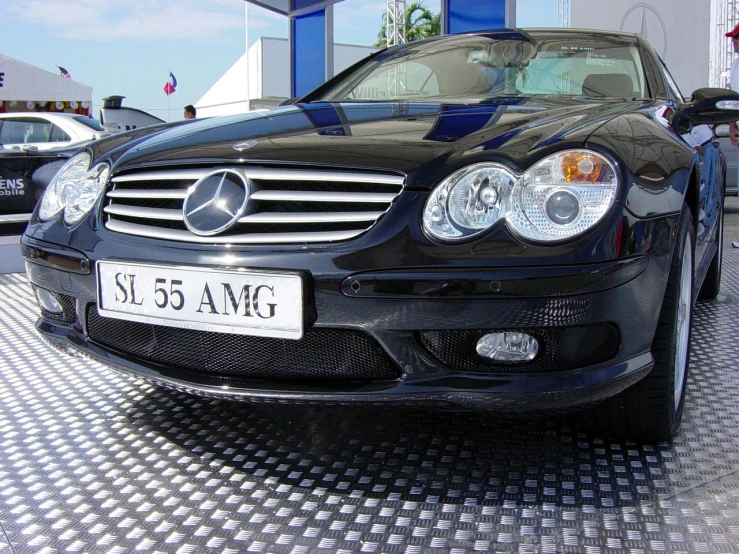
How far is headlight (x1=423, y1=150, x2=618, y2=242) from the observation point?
1.60 m

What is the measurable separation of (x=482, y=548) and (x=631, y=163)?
858mm

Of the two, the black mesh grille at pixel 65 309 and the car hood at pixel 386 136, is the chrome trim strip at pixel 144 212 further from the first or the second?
the black mesh grille at pixel 65 309

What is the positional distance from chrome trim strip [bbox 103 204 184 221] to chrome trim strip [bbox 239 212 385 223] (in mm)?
209

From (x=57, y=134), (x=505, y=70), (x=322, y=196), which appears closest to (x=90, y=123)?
(x=57, y=134)

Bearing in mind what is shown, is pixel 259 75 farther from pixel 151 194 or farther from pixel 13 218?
pixel 151 194

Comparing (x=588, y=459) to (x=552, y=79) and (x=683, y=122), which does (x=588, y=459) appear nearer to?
(x=683, y=122)

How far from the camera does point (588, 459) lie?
1914 millimetres

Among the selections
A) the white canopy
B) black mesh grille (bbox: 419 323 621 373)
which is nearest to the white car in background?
black mesh grille (bbox: 419 323 621 373)

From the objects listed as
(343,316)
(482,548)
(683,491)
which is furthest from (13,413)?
(683,491)

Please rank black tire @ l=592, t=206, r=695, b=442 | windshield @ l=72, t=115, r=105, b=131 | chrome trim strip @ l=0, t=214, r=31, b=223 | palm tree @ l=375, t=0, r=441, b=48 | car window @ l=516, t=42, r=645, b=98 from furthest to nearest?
palm tree @ l=375, t=0, r=441, b=48 → windshield @ l=72, t=115, r=105, b=131 → chrome trim strip @ l=0, t=214, r=31, b=223 → car window @ l=516, t=42, r=645, b=98 → black tire @ l=592, t=206, r=695, b=442

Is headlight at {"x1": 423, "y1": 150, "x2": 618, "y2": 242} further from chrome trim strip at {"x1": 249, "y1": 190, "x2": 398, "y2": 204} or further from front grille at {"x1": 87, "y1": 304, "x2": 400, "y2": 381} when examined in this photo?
front grille at {"x1": 87, "y1": 304, "x2": 400, "y2": 381}

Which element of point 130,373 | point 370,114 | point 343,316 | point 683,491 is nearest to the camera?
point 343,316

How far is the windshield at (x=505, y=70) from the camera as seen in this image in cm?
270

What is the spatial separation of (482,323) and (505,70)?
5.00 ft
